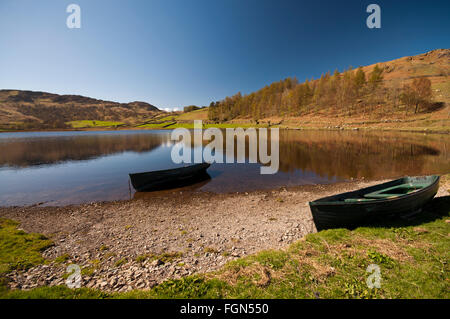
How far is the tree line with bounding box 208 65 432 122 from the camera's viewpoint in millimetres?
79144

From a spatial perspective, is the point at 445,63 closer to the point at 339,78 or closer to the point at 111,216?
the point at 339,78

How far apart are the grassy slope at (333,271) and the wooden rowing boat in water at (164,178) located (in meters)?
11.5

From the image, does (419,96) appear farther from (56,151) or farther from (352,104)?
(56,151)

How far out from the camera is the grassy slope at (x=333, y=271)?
16.1ft

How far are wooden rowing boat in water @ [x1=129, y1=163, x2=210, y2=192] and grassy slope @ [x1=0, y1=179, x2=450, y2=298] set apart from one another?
11.5 meters

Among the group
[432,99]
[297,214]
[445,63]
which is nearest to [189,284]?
[297,214]

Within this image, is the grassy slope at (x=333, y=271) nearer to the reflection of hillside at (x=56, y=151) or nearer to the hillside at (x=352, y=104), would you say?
the reflection of hillside at (x=56, y=151)

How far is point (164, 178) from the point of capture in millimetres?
20453

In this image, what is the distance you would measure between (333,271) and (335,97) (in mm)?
126198

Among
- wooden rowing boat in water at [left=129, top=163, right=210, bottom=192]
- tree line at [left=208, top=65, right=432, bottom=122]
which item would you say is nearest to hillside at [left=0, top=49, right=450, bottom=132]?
tree line at [left=208, top=65, right=432, bottom=122]

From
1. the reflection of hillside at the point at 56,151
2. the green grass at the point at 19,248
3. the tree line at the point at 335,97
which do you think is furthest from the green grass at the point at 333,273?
the tree line at the point at 335,97

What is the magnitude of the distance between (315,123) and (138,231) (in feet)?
340

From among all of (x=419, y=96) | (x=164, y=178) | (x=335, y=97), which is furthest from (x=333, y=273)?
(x=335, y=97)
